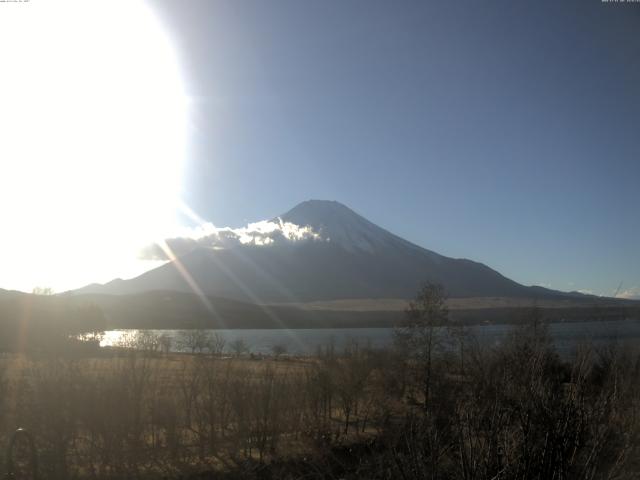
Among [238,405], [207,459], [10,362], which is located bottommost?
[207,459]

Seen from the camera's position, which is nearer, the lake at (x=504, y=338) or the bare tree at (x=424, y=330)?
the lake at (x=504, y=338)

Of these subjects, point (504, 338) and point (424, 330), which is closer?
point (504, 338)

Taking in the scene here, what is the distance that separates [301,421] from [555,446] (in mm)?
15695

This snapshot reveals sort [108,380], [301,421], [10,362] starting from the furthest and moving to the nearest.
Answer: [301,421] < [10,362] < [108,380]

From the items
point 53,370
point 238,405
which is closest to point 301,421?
point 238,405

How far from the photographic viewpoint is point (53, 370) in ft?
44.4

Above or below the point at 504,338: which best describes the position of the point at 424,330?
above

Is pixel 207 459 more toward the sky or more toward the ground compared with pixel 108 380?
more toward the ground

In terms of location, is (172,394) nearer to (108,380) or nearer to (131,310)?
(108,380)

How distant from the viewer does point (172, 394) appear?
1642cm

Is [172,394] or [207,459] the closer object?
[207,459]

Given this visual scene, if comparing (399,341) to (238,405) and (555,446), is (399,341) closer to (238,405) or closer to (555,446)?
(238,405)

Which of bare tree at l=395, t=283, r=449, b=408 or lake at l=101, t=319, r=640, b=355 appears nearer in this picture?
lake at l=101, t=319, r=640, b=355

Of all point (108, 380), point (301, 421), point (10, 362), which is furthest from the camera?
point (301, 421)
